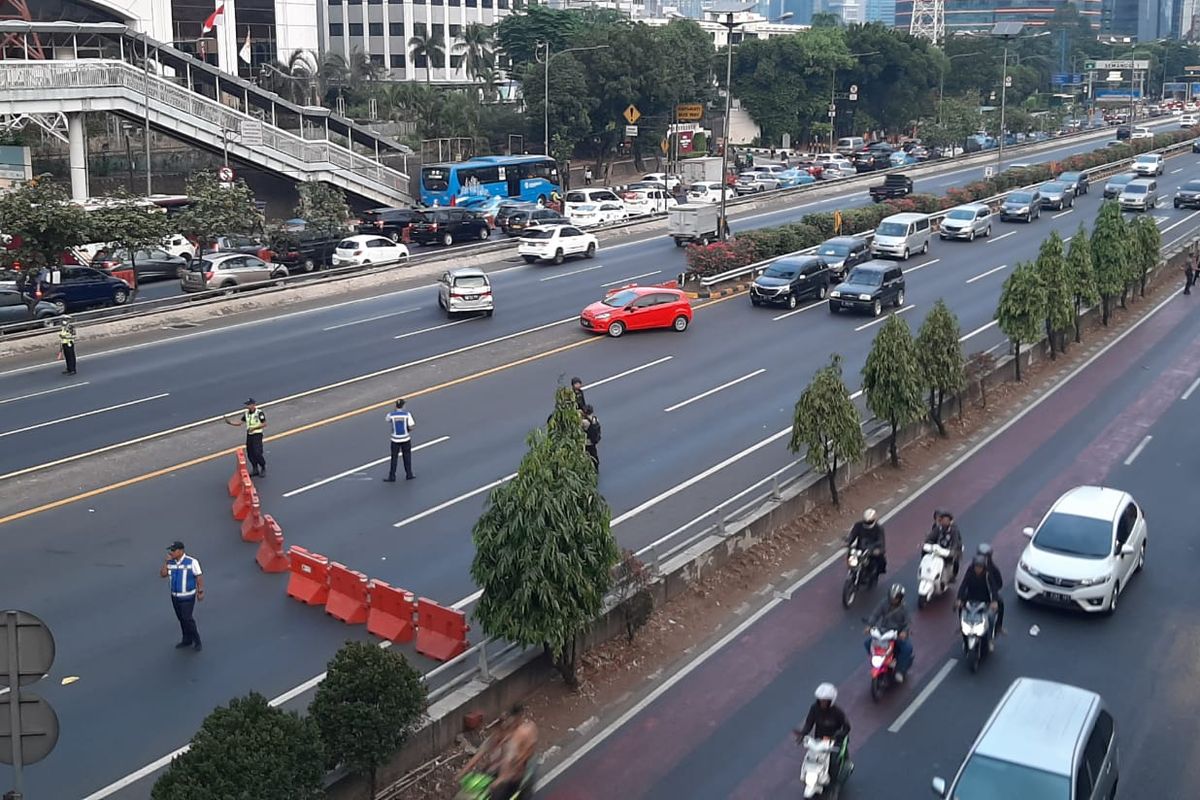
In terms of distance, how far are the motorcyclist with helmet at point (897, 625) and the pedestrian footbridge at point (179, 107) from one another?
4436cm

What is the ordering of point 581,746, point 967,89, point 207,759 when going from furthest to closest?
1. point 967,89
2. point 581,746
3. point 207,759

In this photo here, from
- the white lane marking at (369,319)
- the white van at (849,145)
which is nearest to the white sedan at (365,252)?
the white lane marking at (369,319)

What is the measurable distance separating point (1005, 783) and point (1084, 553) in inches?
279

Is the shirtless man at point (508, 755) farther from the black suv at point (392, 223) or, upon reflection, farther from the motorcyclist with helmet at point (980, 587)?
the black suv at point (392, 223)

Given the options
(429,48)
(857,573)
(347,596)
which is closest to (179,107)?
(347,596)

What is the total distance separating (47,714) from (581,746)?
6836 mm

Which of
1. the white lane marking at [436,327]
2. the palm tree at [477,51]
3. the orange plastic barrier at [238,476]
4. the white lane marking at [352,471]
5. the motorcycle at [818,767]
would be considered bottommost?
the motorcycle at [818,767]

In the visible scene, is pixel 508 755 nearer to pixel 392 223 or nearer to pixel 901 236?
pixel 901 236

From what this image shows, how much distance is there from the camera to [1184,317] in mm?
38719

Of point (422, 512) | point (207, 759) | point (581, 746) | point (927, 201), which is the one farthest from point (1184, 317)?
point (207, 759)

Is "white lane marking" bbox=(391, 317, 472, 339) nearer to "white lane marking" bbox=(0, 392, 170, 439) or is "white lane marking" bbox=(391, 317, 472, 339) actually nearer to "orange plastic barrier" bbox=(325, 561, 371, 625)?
"white lane marking" bbox=(0, 392, 170, 439)

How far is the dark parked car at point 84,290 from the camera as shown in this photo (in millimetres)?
37250

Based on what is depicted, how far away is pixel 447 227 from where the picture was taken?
53125 mm

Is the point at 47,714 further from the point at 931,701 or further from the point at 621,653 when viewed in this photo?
the point at 931,701
